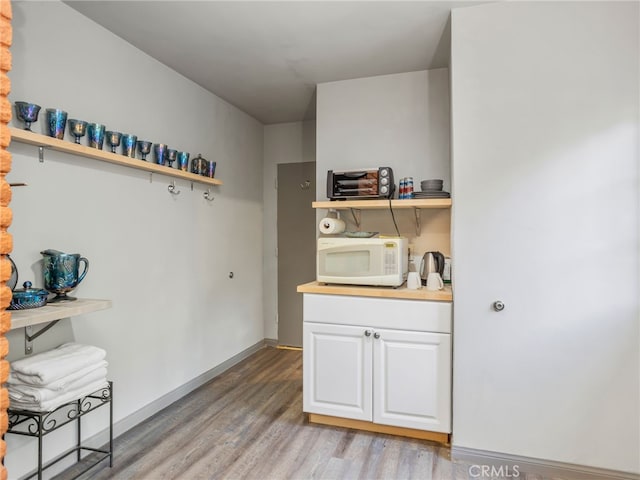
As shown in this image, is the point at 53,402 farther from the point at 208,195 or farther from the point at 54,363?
the point at 208,195

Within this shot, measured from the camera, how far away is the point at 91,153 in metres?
2.00

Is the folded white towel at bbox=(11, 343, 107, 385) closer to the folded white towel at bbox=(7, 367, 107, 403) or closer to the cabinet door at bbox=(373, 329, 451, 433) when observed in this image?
the folded white towel at bbox=(7, 367, 107, 403)

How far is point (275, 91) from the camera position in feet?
10.5

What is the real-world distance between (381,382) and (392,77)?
2204 mm

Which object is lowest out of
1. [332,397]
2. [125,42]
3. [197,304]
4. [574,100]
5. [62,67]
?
[332,397]

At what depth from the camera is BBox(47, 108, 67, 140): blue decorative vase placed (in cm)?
184

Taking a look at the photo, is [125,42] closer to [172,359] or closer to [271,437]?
[172,359]

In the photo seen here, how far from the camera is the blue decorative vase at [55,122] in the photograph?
1.84 meters

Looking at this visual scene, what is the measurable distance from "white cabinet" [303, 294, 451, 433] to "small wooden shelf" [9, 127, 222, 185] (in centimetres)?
127

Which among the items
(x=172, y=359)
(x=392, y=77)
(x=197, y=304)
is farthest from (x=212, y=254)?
(x=392, y=77)

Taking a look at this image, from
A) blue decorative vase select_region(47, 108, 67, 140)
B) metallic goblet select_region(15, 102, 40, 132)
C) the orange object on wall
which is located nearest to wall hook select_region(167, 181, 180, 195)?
blue decorative vase select_region(47, 108, 67, 140)

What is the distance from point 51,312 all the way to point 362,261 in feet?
5.34

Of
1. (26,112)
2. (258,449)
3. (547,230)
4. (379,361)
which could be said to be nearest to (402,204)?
(547,230)

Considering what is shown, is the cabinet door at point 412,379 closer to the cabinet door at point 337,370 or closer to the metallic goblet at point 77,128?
the cabinet door at point 337,370
